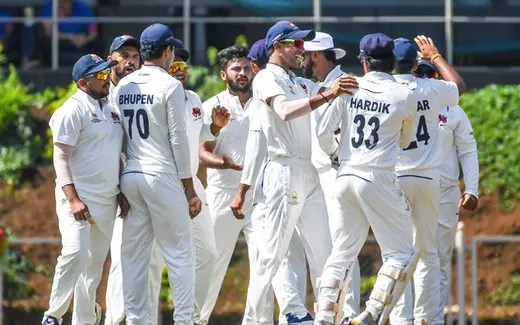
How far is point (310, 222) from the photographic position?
43.9 ft

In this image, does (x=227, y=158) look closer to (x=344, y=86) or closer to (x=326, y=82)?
(x=326, y=82)

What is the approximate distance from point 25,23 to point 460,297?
6.53 meters

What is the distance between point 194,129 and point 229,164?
630 mm

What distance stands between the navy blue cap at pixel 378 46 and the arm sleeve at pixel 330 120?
387 millimetres

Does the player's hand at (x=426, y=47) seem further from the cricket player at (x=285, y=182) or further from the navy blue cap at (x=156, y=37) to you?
the navy blue cap at (x=156, y=37)

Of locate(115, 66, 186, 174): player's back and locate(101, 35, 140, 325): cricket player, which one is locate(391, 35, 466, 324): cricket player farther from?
locate(101, 35, 140, 325): cricket player

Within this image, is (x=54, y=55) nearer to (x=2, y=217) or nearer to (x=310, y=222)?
(x=2, y=217)

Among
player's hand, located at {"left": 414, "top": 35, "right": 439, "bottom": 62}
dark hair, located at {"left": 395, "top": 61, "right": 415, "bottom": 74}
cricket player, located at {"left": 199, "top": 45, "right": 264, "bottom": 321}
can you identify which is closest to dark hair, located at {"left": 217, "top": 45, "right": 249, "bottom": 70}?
cricket player, located at {"left": 199, "top": 45, "right": 264, "bottom": 321}

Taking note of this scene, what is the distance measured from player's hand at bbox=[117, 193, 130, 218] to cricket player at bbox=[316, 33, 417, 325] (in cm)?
162

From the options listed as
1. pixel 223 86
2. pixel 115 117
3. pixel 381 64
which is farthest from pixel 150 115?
pixel 223 86

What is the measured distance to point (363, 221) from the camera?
13.1 m

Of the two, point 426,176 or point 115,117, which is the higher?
point 115,117

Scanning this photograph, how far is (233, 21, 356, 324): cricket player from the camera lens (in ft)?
43.5

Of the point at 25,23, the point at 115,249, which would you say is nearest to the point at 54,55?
the point at 25,23
